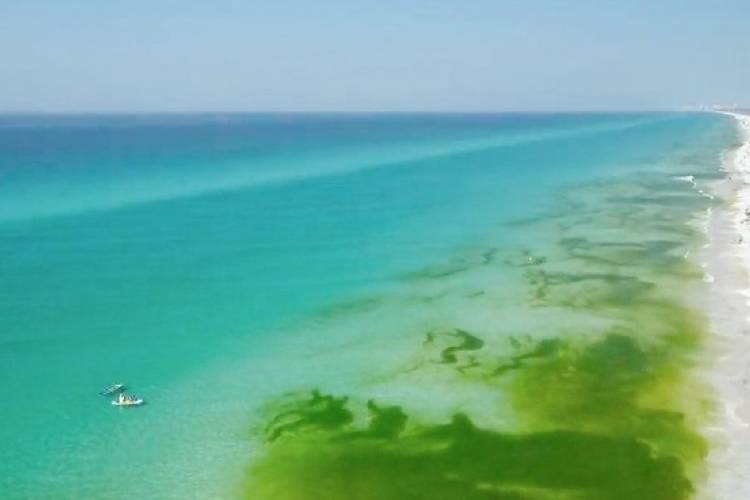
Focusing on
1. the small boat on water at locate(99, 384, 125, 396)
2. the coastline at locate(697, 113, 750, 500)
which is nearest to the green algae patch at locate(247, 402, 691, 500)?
the coastline at locate(697, 113, 750, 500)

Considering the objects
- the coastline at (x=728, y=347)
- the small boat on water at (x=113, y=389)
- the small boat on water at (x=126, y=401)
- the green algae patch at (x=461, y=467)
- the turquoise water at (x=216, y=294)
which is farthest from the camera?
the small boat on water at (x=113, y=389)

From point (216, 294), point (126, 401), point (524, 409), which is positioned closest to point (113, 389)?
point (126, 401)

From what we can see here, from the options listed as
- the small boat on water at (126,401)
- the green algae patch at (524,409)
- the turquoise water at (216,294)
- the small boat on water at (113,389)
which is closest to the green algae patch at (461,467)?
the green algae patch at (524,409)

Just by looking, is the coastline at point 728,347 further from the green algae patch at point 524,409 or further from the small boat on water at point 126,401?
the small boat on water at point 126,401

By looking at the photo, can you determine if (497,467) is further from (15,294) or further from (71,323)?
(15,294)

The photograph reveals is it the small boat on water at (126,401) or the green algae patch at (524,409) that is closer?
the green algae patch at (524,409)

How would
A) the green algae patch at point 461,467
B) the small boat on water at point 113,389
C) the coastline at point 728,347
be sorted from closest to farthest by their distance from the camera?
the green algae patch at point 461,467 < the coastline at point 728,347 < the small boat on water at point 113,389

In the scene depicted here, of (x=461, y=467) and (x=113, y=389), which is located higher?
(x=113, y=389)

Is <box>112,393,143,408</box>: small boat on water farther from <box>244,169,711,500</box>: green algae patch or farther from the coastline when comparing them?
the coastline

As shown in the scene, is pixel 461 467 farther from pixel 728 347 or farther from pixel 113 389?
pixel 728 347
